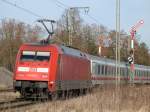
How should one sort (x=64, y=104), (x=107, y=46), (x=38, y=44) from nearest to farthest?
(x=64, y=104) → (x=38, y=44) → (x=107, y=46)

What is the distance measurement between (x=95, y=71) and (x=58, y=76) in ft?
53.2

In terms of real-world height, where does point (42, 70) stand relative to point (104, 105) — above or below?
above

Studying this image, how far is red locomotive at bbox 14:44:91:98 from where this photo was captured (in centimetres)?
2409

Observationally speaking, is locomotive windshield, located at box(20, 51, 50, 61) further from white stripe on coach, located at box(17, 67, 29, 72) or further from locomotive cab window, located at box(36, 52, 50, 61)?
white stripe on coach, located at box(17, 67, 29, 72)

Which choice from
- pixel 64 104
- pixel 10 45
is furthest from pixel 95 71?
pixel 10 45

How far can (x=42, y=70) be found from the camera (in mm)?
24406

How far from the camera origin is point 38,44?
84.2 ft

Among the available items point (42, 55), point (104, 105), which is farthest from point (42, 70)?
point (104, 105)

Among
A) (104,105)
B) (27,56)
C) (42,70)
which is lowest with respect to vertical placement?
(104,105)

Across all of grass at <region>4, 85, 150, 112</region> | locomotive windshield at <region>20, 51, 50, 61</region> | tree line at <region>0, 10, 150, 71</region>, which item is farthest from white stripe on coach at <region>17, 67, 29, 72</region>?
tree line at <region>0, 10, 150, 71</region>

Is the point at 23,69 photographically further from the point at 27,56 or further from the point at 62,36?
the point at 62,36

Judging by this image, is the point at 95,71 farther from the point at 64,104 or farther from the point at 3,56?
the point at 3,56

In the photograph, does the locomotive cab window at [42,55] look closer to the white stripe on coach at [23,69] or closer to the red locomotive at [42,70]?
the red locomotive at [42,70]

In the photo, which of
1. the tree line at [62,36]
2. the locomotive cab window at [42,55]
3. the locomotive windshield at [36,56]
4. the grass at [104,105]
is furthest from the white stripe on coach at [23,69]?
the tree line at [62,36]
